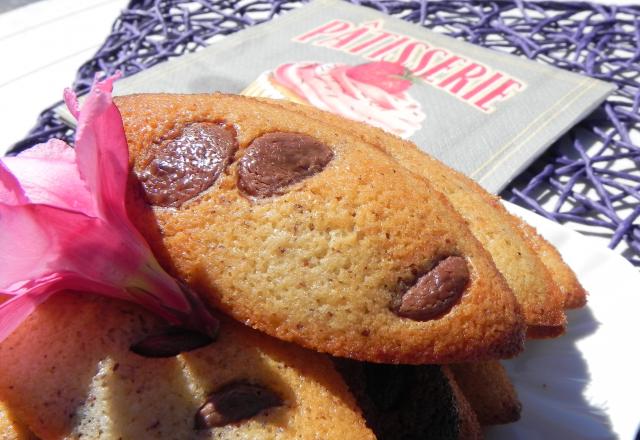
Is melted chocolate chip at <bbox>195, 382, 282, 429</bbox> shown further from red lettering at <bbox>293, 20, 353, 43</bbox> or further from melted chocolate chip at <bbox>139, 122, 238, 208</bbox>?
red lettering at <bbox>293, 20, 353, 43</bbox>

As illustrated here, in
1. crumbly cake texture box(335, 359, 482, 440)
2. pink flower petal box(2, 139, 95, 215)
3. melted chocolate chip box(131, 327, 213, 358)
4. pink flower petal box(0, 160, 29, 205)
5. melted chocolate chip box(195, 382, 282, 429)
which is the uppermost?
pink flower petal box(0, 160, 29, 205)

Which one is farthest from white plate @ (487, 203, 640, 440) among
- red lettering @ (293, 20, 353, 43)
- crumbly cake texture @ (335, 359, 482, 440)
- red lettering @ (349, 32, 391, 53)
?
red lettering @ (293, 20, 353, 43)

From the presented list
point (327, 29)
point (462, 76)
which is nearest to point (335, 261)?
point (462, 76)

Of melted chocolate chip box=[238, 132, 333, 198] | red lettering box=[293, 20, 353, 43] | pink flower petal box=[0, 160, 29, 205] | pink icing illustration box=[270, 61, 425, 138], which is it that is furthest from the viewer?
red lettering box=[293, 20, 353, 43]

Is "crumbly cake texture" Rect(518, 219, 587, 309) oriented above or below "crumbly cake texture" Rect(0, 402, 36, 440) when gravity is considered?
below

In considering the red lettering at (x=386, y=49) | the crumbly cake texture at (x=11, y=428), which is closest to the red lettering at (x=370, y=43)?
the red lettering at (x=386, y=49)

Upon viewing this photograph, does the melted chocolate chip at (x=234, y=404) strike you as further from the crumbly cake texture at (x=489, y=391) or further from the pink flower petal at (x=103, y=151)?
the crumbly cake texture at (x=489, y=391)
